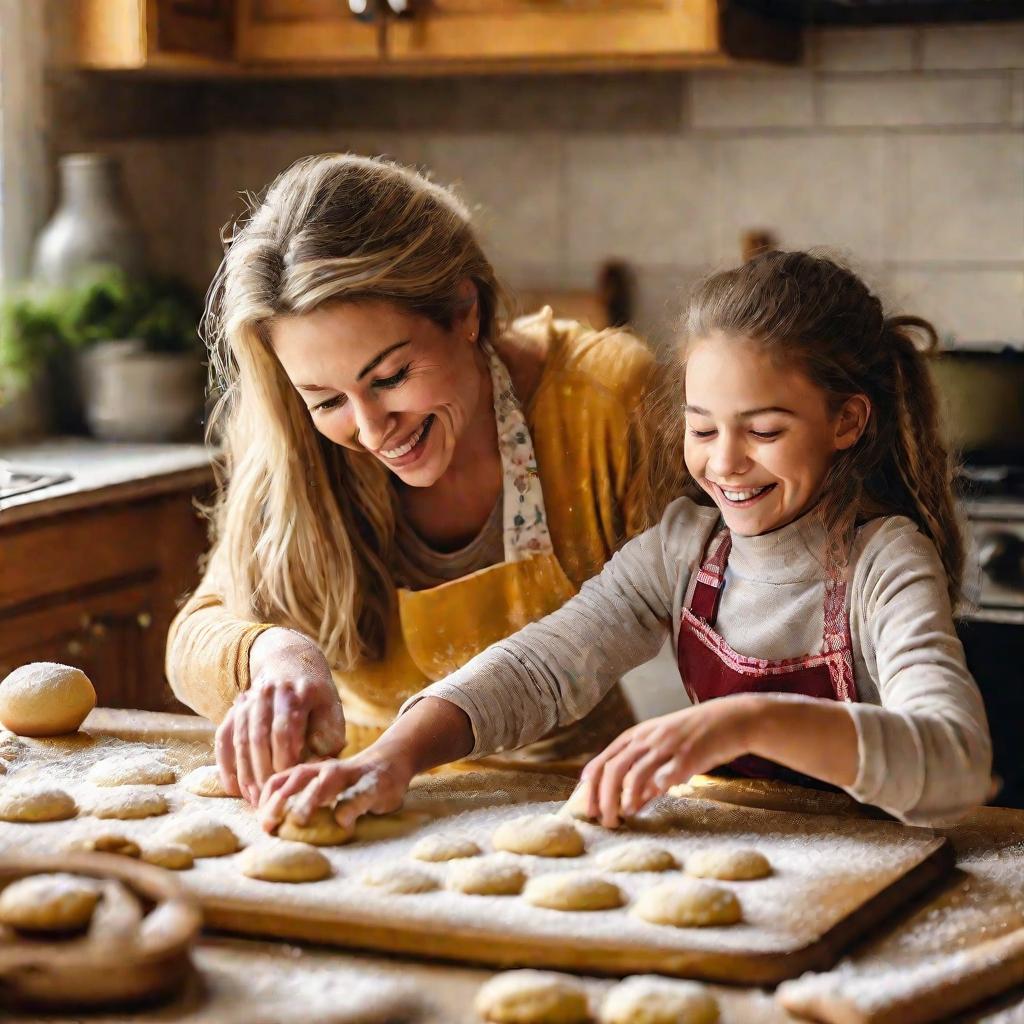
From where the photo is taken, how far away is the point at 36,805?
1.12m

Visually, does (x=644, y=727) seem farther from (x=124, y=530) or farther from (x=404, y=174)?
(x=124, y=530)

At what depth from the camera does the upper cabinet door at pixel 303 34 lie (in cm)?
275

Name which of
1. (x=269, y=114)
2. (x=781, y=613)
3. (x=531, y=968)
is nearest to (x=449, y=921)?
(x=531, y=968)

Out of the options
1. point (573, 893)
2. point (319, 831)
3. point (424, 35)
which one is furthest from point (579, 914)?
point (424, 35)

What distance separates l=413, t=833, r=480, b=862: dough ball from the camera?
1.03m

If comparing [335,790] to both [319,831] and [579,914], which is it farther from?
[579,914]

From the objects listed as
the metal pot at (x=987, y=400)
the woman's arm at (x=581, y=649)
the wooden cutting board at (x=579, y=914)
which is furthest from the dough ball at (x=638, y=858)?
the metal pot at (x=987, y=400)

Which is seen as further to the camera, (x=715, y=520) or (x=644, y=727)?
(x=715, y=520)

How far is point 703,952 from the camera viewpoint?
874 mm

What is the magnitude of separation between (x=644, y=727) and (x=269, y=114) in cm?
250

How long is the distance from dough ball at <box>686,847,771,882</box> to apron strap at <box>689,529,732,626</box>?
37cm

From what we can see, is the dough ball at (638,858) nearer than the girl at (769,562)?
Yes

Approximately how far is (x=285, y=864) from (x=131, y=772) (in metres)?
0.25

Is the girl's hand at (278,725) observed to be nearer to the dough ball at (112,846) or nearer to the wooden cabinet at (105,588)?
the dough ball at (112,846)
